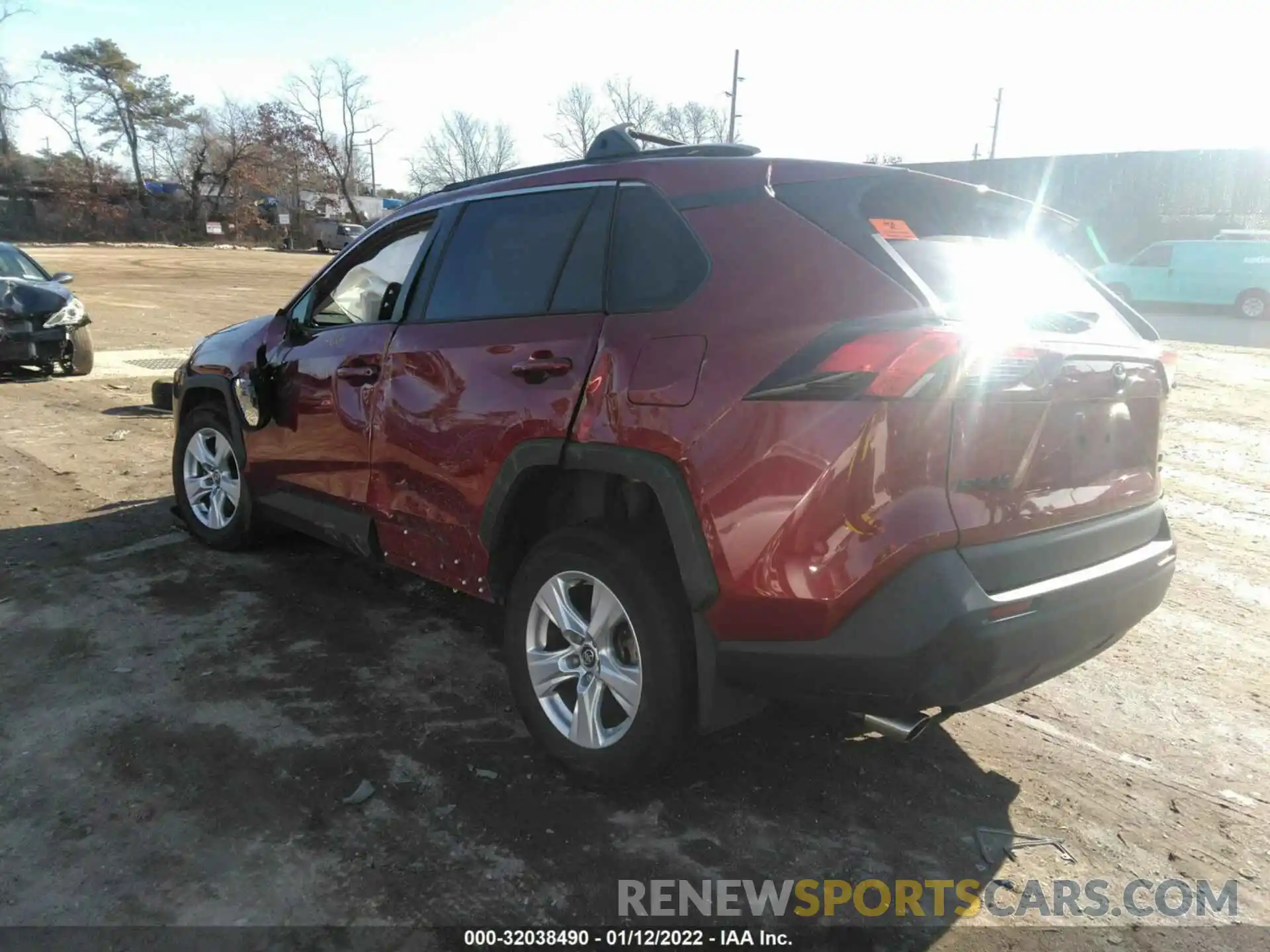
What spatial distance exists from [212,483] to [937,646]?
4.16m

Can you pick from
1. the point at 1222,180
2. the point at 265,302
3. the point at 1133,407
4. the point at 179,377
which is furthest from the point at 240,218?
the point at 1133,407

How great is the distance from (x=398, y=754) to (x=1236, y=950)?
7.94ft

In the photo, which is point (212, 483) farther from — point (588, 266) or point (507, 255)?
point (588, 266)

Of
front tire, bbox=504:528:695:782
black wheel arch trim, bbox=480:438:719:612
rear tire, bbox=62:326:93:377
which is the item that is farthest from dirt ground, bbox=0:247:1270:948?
rear tire, bbox=62:326:93:377

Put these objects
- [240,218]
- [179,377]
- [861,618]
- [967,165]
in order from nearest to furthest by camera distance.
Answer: [861,618] → [179,377] → [967,165] → [240,218]

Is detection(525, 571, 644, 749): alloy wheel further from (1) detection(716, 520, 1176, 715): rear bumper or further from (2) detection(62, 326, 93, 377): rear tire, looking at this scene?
(2) detection(62, 326, 93, 377): rear tire

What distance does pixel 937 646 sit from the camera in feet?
7.16

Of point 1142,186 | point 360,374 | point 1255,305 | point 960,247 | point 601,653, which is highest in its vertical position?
point 1142,186

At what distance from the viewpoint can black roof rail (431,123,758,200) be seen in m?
2.96

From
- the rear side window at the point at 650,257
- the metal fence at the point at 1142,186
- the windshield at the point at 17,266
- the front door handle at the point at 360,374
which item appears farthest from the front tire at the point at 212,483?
the metal fence at the point at 1142,186

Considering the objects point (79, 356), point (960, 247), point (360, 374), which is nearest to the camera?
point (960, 247)

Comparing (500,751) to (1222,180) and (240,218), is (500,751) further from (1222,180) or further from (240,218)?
(240,218)

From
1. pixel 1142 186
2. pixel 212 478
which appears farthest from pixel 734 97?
pixel 212 478

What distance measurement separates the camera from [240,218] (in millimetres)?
59594
